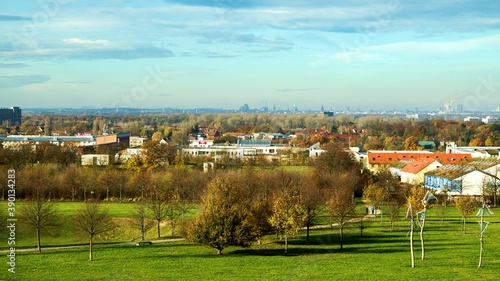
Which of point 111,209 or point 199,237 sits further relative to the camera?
point 111,209

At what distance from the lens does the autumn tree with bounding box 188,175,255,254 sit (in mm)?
28125

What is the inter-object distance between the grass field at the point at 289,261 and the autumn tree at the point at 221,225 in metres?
0.67

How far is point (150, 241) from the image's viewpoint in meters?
32.1

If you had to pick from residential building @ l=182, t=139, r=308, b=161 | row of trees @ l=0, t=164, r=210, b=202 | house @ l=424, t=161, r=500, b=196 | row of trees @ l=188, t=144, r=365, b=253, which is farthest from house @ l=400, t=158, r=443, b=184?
row of trees @ l=188, t=144, r=365, b=253

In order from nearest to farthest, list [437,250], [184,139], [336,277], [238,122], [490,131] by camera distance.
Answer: [336,277] < [437,250] < [490,131] < [184,139] < [238,122]

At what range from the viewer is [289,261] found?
25844 millimetres

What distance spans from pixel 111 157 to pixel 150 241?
4014 cm

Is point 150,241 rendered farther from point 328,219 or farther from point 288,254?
point 328,219

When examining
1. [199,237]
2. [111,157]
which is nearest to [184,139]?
[111,157]

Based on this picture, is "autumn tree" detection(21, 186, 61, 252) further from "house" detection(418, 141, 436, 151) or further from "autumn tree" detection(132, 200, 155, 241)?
"house" detection(418, 141, 436, 151)

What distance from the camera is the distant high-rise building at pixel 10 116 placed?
528ft

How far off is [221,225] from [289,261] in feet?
13.4

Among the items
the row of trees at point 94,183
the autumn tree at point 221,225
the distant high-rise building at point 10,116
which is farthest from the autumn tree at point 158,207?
the distant high-rise building at point 10,116

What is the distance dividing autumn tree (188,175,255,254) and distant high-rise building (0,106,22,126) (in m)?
144
